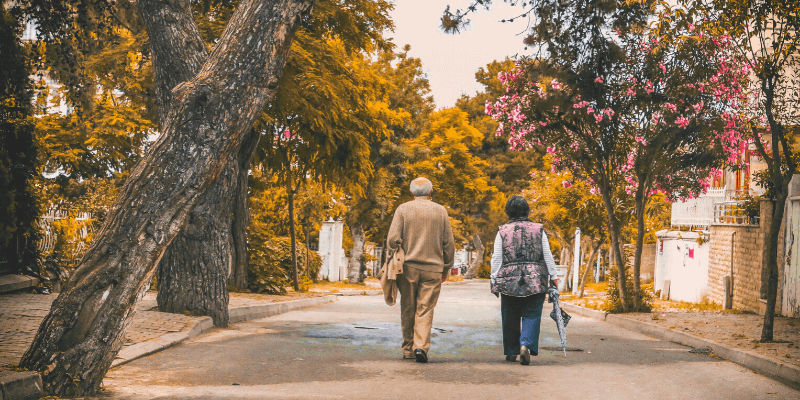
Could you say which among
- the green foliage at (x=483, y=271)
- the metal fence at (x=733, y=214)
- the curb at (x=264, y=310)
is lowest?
the green foliage at (x=483, y=271)

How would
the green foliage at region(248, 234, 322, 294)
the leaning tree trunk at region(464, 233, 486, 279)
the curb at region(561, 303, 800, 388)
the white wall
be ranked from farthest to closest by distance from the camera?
the leaning tree trunk at region(464, 233, 486, 279) < the white wall < the green foliage at region(248, 234, 322, 294) < the curb at region(561, 303, 800, 388)

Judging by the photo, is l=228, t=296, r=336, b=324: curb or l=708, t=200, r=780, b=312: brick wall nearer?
l=228, t=296, r=336, b=324: curb

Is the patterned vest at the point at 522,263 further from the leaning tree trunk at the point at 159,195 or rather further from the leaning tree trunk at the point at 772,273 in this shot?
the leaning tree trunk at the point at 772,273

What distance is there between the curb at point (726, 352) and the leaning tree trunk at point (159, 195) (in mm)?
5865

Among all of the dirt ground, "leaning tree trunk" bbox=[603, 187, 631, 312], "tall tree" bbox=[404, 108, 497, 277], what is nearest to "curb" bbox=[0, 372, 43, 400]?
the dirt ground

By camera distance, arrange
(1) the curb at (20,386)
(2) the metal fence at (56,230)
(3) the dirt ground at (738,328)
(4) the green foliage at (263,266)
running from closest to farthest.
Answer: (1) the curb at (20,386) → (3) the dirt ground at (738,328) → (2) the metal fence at (56,230) → (4) the green foliage at (263,266)

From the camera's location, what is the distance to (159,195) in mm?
5918

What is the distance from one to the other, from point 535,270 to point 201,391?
12.9 feet

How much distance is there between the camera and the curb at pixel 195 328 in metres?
7.64

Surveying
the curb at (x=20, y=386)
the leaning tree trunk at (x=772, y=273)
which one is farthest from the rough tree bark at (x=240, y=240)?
the curb at (x=20, y=386)

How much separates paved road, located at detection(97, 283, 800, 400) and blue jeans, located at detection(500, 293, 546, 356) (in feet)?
0.72

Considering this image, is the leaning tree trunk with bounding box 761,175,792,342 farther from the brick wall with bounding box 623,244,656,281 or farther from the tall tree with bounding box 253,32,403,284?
the brick wall with bounding box 623,244,656,281

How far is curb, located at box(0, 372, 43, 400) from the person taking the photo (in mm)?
5008

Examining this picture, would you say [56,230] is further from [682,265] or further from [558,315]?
[682,265]
